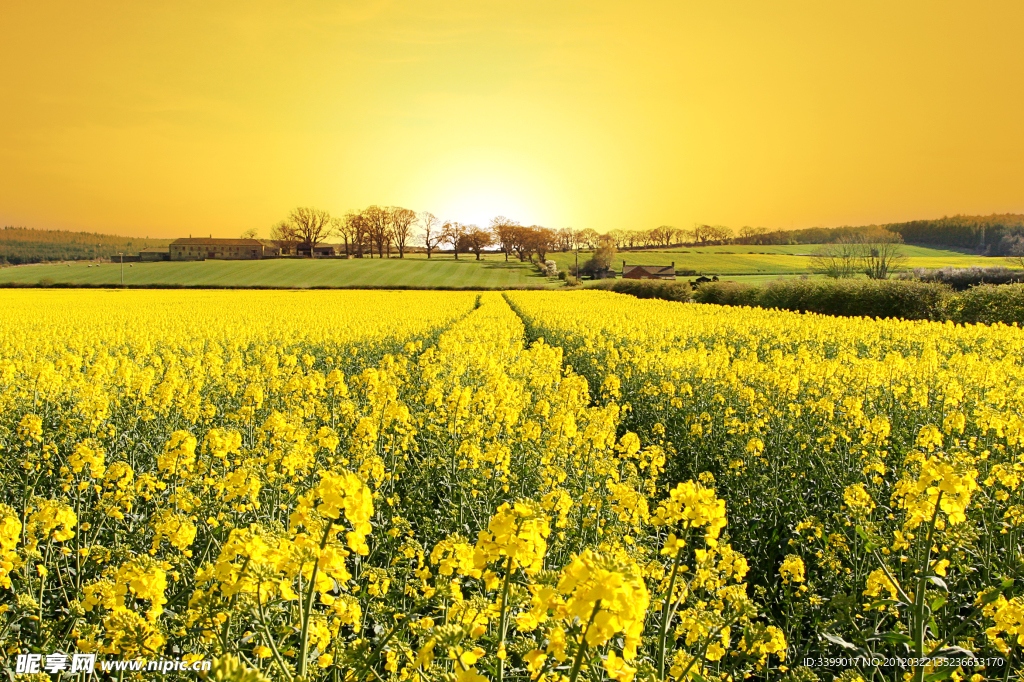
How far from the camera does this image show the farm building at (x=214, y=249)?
372 ft

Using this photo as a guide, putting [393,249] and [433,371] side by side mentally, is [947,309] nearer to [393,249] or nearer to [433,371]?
[433,371]

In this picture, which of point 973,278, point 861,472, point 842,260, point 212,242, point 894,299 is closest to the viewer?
point 861,472

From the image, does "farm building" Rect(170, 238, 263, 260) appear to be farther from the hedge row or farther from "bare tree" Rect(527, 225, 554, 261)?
the hedge row

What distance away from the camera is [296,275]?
7750 centimetres

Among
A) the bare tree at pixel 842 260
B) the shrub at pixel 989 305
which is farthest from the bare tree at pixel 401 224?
the shrub at pixel 989 305

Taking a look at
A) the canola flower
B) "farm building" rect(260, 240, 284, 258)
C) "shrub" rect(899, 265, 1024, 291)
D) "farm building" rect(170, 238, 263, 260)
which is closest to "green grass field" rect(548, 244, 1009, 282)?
"shrub" rect(899, 265, 1024, 291)

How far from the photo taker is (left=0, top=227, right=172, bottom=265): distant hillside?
4503 inches

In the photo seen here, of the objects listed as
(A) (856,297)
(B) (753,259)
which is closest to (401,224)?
(B) (753,259)

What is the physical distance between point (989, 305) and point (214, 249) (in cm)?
12816

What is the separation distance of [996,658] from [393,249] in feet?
382

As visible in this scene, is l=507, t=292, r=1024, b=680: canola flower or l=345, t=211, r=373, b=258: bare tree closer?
l=507, t=292, r=1024, b=680: canola flower

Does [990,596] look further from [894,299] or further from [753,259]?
[753,259]

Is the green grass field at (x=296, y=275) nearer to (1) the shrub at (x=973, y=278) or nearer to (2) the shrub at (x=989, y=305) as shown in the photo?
(1) the shrub at (x=973, y=278)

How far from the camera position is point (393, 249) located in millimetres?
114438
